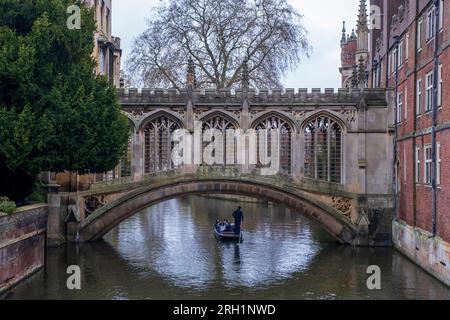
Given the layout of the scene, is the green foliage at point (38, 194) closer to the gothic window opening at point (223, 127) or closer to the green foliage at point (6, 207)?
the green foliage at point (6, 207)

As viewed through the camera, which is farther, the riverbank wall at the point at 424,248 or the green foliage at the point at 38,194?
the green foliage at the point at 38,194

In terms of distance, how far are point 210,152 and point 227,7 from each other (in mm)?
9918

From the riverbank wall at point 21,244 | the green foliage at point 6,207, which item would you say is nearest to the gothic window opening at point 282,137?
the riverbank wall at point 21,244

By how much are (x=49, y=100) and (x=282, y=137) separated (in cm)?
1028

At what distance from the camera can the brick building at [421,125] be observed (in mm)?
16344

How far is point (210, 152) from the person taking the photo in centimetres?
2323

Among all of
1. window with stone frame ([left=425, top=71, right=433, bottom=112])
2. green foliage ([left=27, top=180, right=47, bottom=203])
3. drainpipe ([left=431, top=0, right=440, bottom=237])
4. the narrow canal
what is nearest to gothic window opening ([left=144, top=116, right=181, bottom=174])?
the narrow canal

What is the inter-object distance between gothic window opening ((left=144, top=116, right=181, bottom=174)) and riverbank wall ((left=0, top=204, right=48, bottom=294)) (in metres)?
6.21

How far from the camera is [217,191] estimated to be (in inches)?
898

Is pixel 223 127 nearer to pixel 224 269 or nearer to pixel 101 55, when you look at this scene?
pixel 224 269

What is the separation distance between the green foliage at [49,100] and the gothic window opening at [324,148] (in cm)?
844

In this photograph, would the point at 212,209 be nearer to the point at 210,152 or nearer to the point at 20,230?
the point at 210,152

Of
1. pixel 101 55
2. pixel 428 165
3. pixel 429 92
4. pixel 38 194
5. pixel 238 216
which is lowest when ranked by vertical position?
pixel 238 216

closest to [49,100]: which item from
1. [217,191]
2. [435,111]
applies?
[217,191]
